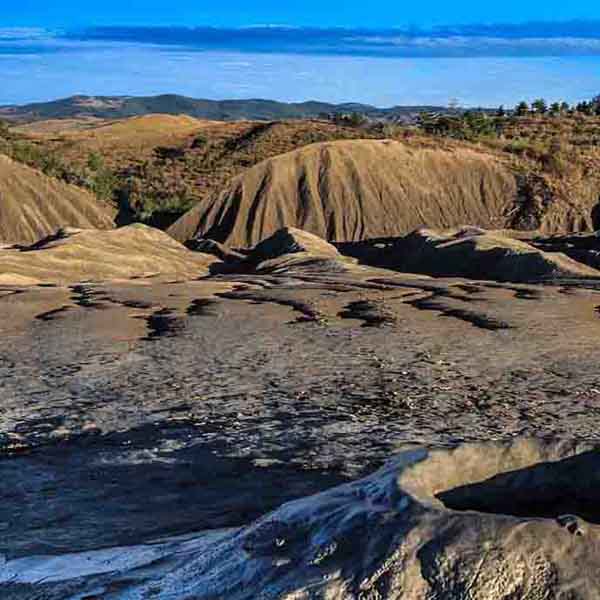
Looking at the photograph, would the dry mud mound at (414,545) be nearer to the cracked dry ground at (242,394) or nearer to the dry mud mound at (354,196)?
the cracked dry ground at (242,394)

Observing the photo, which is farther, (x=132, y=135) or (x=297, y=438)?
(x=132, y=135)

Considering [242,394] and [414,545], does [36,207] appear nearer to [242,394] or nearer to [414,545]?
[242,394]

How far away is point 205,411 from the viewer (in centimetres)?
1202

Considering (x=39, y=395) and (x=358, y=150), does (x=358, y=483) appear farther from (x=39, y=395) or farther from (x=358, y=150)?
(x=358, y=150)

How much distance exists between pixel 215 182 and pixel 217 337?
47.4 meters

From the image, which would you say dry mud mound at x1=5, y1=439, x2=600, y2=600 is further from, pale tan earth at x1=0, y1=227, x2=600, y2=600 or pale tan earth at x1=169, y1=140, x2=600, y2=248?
pale tan earth at x1=169, y1=140, x2=600, y2=248

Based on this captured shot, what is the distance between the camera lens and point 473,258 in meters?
38.6

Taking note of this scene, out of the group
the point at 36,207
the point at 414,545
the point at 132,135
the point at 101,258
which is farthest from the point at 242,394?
the point at 132,135

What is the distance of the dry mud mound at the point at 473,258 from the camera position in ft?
107

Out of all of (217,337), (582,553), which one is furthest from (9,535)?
(217,337)

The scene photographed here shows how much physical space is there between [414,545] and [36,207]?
49868 millimetres

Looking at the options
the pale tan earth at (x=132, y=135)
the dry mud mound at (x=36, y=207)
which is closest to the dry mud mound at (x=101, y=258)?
the dry mud mound at (x=36, y=207)

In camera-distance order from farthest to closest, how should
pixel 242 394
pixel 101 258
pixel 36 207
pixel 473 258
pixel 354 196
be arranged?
1. pixel 354 196
2. pixel 36 207
3. pixel 473 258
4. pixel 101 258
5. pixel 242 394

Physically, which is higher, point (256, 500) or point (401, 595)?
point (401, 595)
